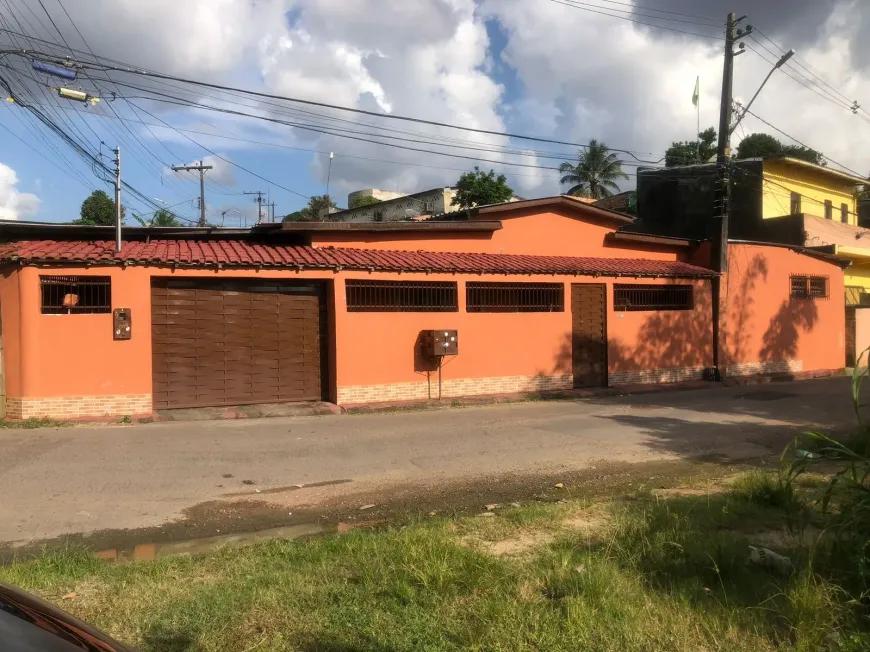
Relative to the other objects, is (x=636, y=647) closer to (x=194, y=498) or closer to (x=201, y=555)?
(x=201, y=555)

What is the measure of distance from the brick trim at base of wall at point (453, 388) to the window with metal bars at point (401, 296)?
152 cm

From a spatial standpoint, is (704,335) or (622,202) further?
(622,202)

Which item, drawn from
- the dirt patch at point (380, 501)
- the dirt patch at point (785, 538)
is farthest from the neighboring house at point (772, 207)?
the dirt patch at point (785, 538)

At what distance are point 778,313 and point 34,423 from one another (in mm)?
18841

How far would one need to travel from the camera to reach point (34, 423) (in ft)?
34.7

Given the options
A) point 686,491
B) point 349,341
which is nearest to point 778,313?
point 349,341

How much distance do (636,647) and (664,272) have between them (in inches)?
573

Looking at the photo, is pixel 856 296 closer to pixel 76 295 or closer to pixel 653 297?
pixel 653 297

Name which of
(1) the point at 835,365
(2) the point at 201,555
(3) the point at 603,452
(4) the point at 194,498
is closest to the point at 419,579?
(2) the point at 201,555

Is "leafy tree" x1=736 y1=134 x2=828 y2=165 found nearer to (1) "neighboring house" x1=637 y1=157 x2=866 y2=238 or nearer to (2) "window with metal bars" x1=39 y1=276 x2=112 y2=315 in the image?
(1) "neighboring house" x1=637 y1=157 x2=866 y2=238

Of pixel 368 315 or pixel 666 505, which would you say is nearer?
pixel 666 505

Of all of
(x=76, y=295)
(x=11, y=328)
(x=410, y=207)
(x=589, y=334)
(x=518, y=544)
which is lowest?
(x=518, y=544)

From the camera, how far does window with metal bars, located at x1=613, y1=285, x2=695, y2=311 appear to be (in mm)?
16500

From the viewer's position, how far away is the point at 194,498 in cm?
681
